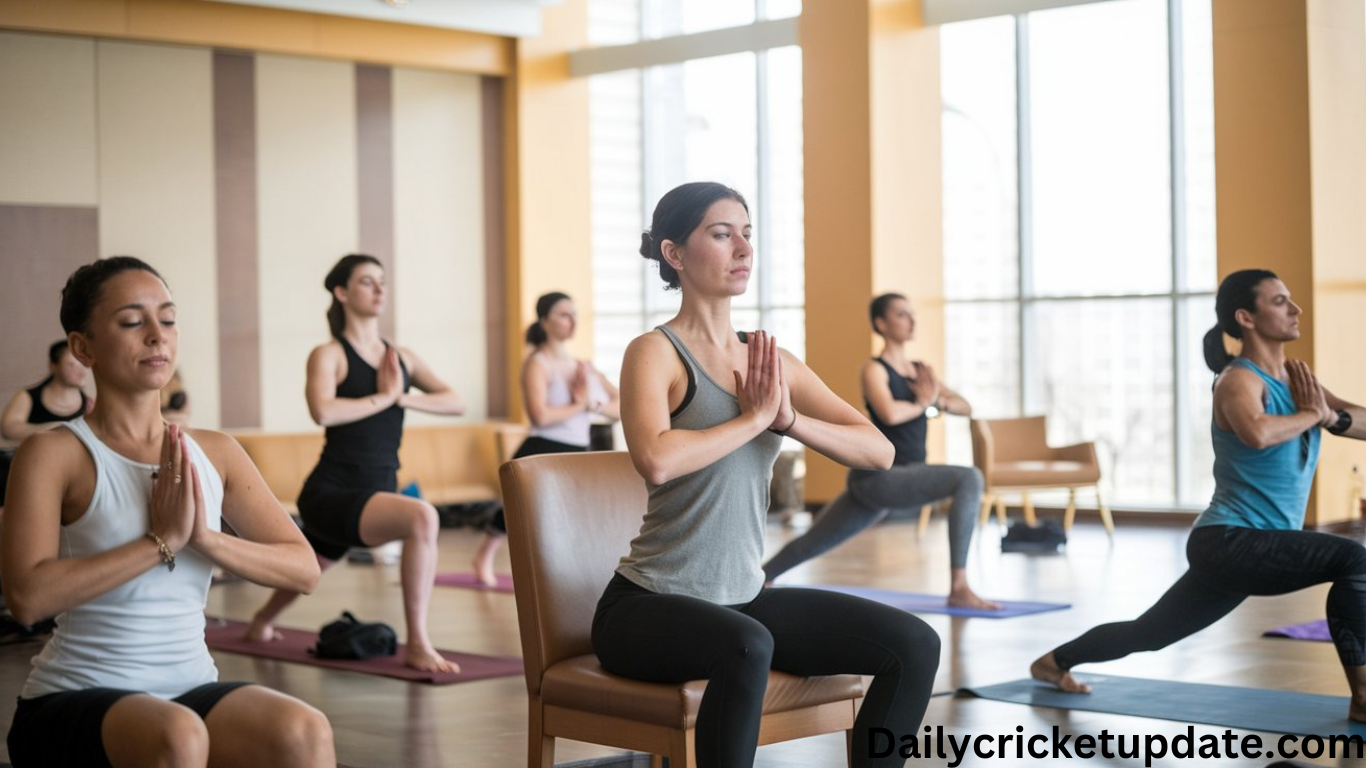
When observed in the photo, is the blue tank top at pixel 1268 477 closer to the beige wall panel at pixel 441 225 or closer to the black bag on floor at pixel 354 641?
the black bag on floor at pixel 354 641

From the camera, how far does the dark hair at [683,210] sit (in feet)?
9.70

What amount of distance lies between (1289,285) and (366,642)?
234 inches

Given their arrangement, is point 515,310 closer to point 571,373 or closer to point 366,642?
point 571,373


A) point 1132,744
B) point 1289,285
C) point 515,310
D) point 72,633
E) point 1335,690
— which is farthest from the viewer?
point 515,310

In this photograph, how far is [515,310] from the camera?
503 inches

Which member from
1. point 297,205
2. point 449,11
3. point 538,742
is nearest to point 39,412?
point 538,742

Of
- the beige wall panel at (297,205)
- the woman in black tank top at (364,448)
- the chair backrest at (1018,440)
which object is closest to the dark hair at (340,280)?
the woman in black tank top at (364,448)

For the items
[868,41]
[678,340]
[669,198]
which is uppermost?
[868,41]

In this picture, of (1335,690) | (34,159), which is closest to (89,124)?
(34,159)

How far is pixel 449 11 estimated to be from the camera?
11.8m

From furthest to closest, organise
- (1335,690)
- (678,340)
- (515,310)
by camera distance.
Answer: (515,310)
(1335,690)
(678,340)

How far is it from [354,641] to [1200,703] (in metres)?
2.90

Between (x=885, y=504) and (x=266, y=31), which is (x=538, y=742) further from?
(x=266, y=31)

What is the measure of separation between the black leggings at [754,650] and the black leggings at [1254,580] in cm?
168
